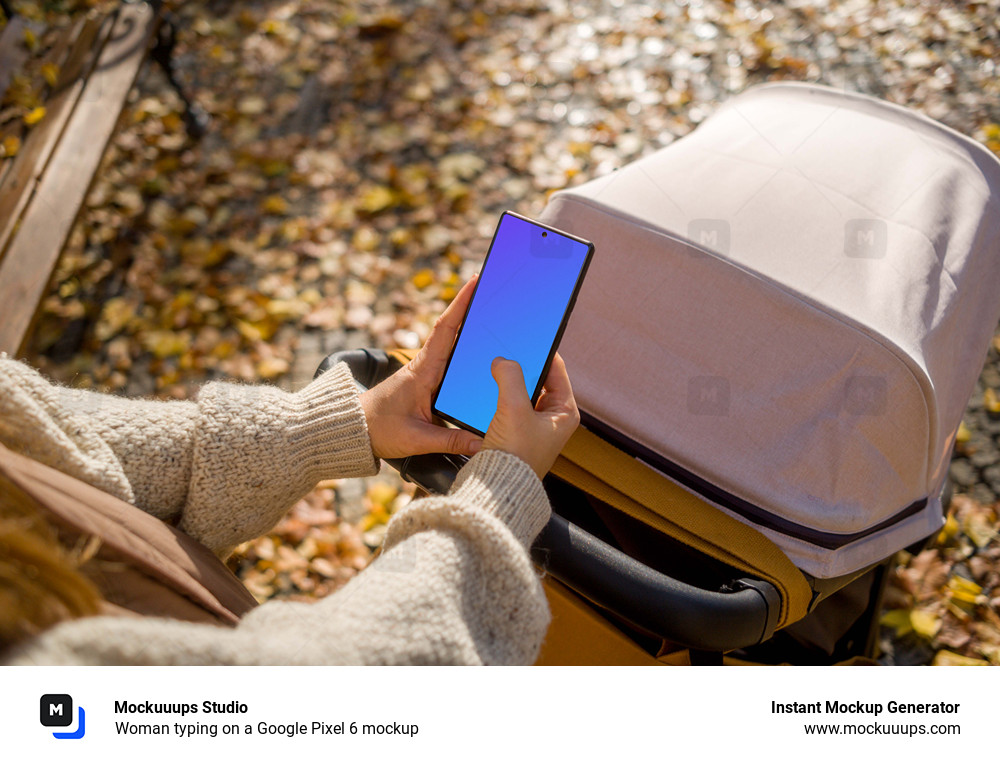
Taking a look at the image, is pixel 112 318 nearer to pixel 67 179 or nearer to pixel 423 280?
A: pixel 67 179

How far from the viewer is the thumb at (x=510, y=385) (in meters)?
1.19

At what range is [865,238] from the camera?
57.0 inches

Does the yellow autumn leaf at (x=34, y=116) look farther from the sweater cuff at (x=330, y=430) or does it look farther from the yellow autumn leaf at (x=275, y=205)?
the sweater cuff at (x=330, y=430)

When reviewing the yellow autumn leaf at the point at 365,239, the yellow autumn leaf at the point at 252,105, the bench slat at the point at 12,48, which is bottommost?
the yellow autumn leaf at the point at 365,239

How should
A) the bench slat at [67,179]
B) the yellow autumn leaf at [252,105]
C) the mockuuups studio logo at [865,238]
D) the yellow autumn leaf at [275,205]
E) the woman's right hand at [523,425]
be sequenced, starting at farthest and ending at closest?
the yellow autumn leaf at [252,105] < the yellow autumn leaf at [275,205] < the bench slat at [67,179] < the mockuuups studio logo at [865,238] < the woman's right hand at [523,425]

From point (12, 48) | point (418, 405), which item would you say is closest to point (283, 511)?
point (418, 405)

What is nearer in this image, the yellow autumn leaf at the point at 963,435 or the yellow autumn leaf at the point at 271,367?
the yellow autumn leaf at the point at 963,435

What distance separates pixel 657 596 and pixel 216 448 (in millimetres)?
815

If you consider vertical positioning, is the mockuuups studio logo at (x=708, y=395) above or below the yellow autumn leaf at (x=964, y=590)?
above

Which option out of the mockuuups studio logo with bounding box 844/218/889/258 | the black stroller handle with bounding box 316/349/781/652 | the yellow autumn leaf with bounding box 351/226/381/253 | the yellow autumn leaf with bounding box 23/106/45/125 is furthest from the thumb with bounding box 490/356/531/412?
the yellow autumn leaf with bounding box 23/106/45/125

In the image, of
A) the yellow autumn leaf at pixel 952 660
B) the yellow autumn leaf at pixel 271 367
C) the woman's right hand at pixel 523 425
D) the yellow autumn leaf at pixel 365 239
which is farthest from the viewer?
the yellow autumn leaf at pixel 365 239

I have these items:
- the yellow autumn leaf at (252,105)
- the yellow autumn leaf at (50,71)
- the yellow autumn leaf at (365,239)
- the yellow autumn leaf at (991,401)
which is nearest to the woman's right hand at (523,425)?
the yellow autumn leaf at (365,239)
